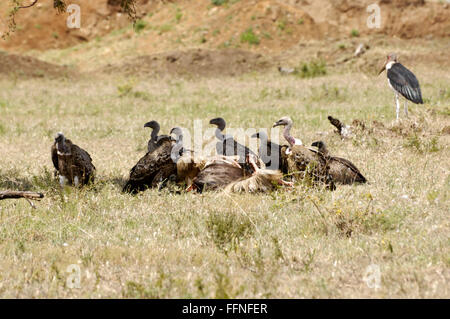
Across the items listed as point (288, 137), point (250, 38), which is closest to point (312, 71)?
point (250, 38)

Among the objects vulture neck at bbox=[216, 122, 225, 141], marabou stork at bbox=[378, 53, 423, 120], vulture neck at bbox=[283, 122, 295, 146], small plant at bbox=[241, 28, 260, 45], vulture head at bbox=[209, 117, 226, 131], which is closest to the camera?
vulture neck at bbox=[283, 122, 295, 146]

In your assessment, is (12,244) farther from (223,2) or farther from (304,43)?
(223,2)

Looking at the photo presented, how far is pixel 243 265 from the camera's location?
514 centimetres

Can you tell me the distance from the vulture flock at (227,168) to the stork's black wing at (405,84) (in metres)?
5.39

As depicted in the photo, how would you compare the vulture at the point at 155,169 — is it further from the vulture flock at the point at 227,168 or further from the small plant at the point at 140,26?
the small plant at the point at 140,26

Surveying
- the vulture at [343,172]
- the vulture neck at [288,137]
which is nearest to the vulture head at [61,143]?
the vulture neck at [288,137]

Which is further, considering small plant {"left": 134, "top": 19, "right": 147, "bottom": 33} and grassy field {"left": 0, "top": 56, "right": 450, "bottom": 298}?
small plant {"left": 134, "top": 19, "right": 147, "bottom": 33}

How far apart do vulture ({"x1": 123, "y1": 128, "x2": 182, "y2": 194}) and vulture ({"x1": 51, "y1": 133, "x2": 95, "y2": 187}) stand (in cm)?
59

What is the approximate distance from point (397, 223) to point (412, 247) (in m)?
0.70

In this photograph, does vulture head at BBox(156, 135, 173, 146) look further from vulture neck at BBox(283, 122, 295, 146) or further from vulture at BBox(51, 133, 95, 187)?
vulture neck at BBox(283, 122, 295, 146)

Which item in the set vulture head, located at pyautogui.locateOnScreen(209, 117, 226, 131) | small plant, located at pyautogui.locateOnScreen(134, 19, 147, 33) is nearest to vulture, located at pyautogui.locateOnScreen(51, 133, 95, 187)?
vulture head, located at pyautogui.locateOnScreen(209, 117, 226, 131)

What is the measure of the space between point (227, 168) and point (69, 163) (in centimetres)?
212

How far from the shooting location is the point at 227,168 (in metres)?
7.84

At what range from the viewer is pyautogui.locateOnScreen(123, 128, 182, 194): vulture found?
26.4ft
